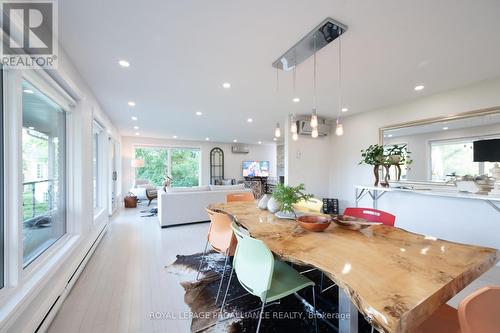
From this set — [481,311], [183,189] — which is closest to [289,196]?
[481,311]

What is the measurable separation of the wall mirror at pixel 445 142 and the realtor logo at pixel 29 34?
194 inches

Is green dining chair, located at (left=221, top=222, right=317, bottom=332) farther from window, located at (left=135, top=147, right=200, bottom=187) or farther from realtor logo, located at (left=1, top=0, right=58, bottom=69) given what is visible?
window, located at (left=135, top=147, right=200, bottom=187)

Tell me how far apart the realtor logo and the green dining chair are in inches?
79.6

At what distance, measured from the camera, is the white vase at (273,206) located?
2.22 m

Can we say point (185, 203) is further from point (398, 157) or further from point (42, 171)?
point (398, 157)

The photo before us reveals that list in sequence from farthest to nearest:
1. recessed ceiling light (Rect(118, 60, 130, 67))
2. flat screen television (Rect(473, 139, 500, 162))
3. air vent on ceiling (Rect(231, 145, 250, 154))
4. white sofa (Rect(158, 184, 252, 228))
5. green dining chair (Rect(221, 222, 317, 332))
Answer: air vent on ceiling (Rect(231, 145, 250, 154))
white sofa (Rect(158, 184, 252, 228))
flat screen television (Rect(473, 139, 500, 162))
recessed ceiling light (Rect(118, 60, 130, 67))
green dining chair (Rect(221, 222, 317, 332))

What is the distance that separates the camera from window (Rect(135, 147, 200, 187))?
322 inches

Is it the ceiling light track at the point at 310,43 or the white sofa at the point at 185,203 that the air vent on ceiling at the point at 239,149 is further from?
the ceiling light track at the point at 310,43

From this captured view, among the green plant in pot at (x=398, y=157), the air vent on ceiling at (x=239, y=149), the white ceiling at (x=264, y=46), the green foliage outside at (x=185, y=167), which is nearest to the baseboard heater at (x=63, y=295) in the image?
the white ceiling at (x=264, y=46)

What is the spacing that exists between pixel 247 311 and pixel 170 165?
758 cm

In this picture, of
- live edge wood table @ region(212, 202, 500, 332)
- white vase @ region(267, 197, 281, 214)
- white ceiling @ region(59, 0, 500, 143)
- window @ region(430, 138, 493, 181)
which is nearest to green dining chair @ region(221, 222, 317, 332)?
live edge wood table @ region(212, 202, 500, 332)

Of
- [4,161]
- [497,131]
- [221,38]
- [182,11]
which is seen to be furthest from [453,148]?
[4,161]

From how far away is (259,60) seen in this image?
7.67ft

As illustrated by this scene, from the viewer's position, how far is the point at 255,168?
32.8 feet
